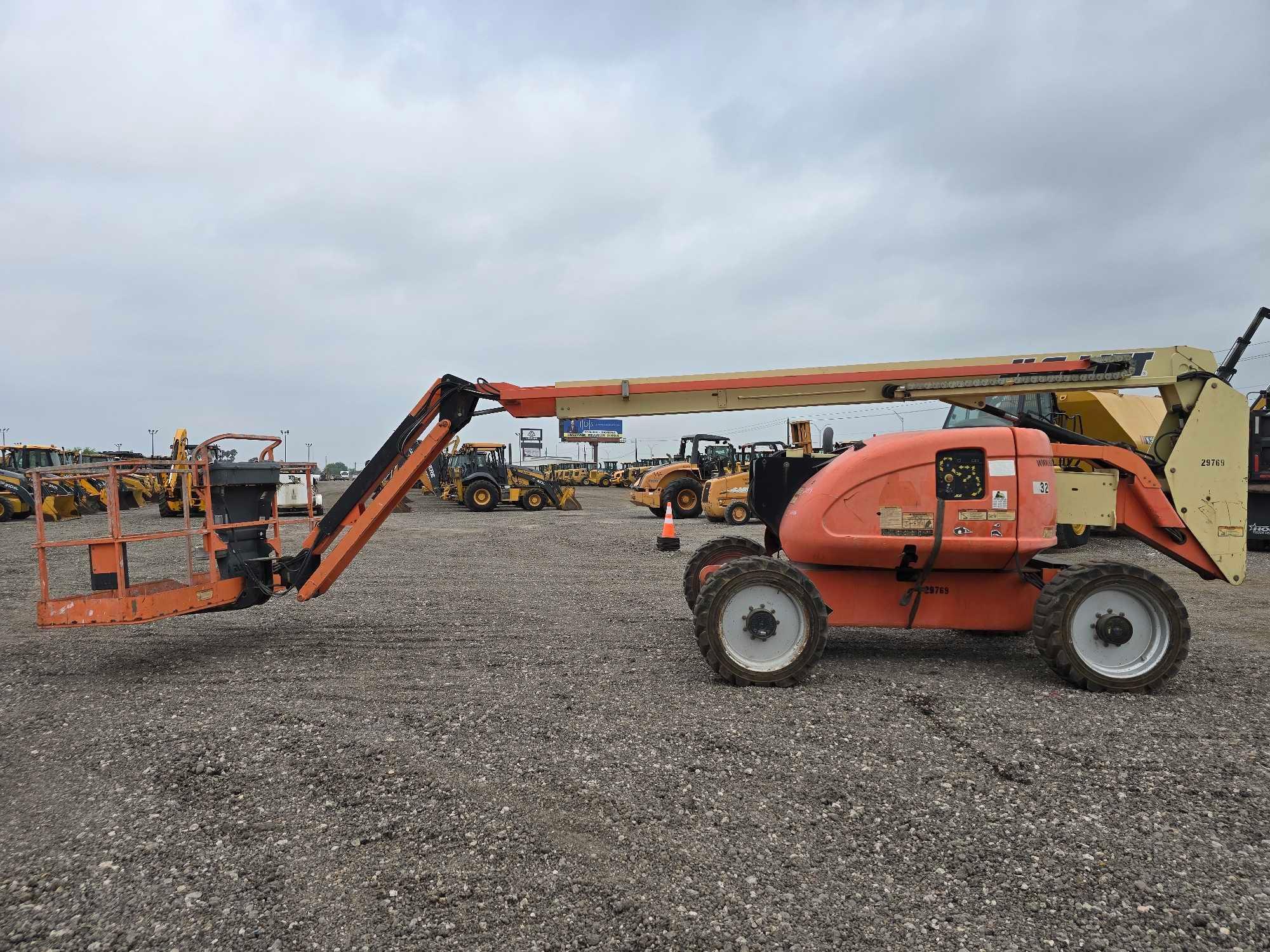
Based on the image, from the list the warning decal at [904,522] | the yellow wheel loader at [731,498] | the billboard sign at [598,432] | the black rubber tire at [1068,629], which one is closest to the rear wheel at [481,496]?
the yellow wheel loader at [731,498]

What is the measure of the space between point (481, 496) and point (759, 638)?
20.7 meters

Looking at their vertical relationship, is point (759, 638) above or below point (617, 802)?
above

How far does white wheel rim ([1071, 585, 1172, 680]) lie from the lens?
5.01 m

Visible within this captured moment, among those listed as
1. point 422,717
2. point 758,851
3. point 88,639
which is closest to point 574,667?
point 422,717

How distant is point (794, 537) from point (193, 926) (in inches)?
165

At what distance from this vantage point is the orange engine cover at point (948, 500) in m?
5.18

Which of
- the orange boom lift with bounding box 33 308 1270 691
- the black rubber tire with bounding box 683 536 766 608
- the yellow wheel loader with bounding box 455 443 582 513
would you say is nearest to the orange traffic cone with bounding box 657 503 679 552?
the black rubber tire with bounding box 683 536 766 608

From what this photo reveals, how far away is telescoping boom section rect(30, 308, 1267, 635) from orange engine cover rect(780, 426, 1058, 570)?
124 millimetres

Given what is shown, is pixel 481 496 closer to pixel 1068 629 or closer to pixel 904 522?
pixel 904 522

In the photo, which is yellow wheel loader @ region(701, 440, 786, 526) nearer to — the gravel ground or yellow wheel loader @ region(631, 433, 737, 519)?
yellow wheel loader @ region(631, 433, 737, 519)

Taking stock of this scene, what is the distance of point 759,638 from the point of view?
5.14 meters

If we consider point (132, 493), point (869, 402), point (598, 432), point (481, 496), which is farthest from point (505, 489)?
point (598, 432)

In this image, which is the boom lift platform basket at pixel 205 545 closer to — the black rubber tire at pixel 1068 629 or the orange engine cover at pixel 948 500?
the orange engine cover at pixel 948 500

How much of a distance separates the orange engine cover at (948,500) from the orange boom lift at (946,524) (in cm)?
1
